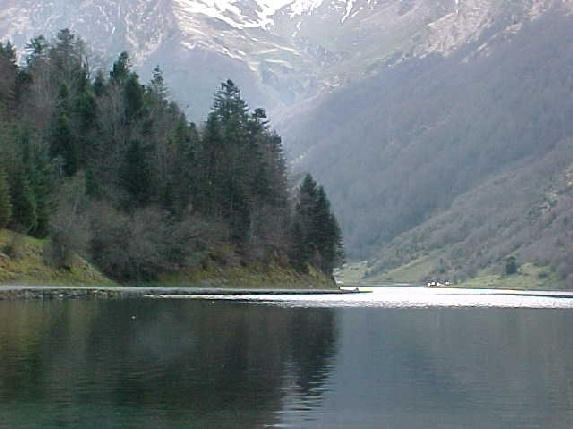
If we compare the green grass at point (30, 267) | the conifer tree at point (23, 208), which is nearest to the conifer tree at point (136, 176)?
the green grass at point (30, 267)

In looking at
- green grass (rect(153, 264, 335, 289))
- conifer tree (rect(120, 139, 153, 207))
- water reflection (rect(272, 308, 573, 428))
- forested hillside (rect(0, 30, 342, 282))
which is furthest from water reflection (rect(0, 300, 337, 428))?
conifer tree (rect(120, 139, 153, 207))

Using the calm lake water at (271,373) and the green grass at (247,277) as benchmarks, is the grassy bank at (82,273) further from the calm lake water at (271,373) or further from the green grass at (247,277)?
the calm lake water at (271,373)

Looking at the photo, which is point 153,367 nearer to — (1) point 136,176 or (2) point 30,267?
(2) point 30,267

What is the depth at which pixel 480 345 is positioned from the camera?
59.0 m

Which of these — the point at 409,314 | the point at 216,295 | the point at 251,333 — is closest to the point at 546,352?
the point at 251,333

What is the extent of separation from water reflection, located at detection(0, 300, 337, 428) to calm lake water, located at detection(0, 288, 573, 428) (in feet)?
0.21

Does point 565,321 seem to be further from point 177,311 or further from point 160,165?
point 160,165

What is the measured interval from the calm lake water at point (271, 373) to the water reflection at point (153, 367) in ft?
0.21

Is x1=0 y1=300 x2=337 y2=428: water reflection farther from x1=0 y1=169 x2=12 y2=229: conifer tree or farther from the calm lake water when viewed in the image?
x1=0 y1=169 x2=12 y2=229: conifer tree

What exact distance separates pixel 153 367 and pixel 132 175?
300 ft

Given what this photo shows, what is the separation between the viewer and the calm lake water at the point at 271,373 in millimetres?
33062

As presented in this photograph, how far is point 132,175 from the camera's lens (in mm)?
133750

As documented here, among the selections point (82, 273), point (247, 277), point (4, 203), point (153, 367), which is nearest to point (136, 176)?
point (247, 277)

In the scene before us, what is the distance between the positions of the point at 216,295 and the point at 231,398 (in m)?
84.0
